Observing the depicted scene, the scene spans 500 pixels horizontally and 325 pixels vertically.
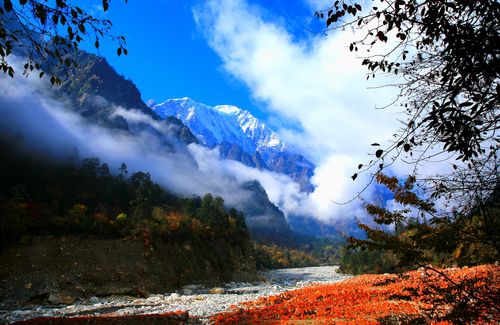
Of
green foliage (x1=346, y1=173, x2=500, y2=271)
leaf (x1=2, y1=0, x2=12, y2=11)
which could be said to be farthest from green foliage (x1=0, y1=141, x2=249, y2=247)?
green foliage (x1=346, y1=173, x2=500, y2=271)

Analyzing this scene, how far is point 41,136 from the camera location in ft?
277

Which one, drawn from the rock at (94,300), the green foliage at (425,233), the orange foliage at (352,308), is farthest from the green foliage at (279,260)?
the green foliage at (425,233)

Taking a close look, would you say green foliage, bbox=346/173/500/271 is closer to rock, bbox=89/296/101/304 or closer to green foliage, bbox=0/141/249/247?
rock, bbox=89/296/101/304

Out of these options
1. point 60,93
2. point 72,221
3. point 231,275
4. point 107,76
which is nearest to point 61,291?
point 72,221

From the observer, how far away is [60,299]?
86.2 feet

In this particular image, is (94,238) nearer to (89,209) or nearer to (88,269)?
(88,269)

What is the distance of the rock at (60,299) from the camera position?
25758mm

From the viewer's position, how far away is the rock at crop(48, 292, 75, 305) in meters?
25.8

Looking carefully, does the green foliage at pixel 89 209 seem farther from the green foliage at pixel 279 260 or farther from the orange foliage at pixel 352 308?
the green foliage at pixel 279 260

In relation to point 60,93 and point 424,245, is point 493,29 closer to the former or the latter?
point 424,245

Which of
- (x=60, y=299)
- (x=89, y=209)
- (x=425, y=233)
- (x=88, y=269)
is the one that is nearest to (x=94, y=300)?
(x=60, y=299)

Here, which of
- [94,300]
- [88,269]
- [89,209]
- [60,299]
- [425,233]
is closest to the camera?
[425,233]

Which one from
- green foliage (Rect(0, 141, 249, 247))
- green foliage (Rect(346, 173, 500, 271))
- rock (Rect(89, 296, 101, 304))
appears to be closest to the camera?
green foliage (Rect(346, 173, 500, 271))

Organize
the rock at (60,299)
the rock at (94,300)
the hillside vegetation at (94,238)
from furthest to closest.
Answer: the hillside vegetation at (94,238)
the rock at (94,300)
the rock at (60,299)
